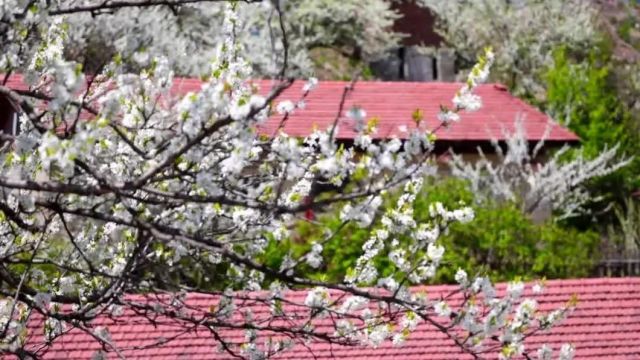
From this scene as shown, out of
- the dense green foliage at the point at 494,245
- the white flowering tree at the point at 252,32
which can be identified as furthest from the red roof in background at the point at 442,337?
the white flowering tree at the point at 252,32

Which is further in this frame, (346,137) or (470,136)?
(470,136)

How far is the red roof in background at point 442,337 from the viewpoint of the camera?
8367mm

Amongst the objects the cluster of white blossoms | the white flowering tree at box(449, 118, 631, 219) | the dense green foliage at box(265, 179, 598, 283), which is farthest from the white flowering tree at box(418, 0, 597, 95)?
the cluster of white blossoms

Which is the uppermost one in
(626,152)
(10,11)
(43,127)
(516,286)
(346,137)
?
(10,11)

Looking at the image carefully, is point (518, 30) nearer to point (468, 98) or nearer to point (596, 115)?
point (596, 115)

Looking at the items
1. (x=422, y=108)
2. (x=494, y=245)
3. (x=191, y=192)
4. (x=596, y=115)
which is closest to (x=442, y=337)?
(x=191, y=192)

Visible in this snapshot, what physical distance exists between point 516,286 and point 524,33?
23.2 metres

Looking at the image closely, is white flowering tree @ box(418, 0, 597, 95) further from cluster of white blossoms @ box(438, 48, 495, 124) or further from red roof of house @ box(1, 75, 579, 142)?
cluster of white blossoms @ box(438, 48, 495, 124)

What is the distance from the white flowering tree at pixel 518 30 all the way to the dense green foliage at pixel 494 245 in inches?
491

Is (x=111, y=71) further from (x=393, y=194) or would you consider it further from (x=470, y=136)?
(x=470, y=136)

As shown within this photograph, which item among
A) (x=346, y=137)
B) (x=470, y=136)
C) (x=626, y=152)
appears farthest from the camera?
(x=626, y=152)

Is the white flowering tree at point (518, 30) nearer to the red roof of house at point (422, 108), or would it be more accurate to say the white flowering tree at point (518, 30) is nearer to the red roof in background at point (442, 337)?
the red roof of house at point (422, 108)

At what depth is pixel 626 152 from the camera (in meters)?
21.4

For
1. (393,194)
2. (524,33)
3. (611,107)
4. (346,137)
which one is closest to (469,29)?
(524,33)
